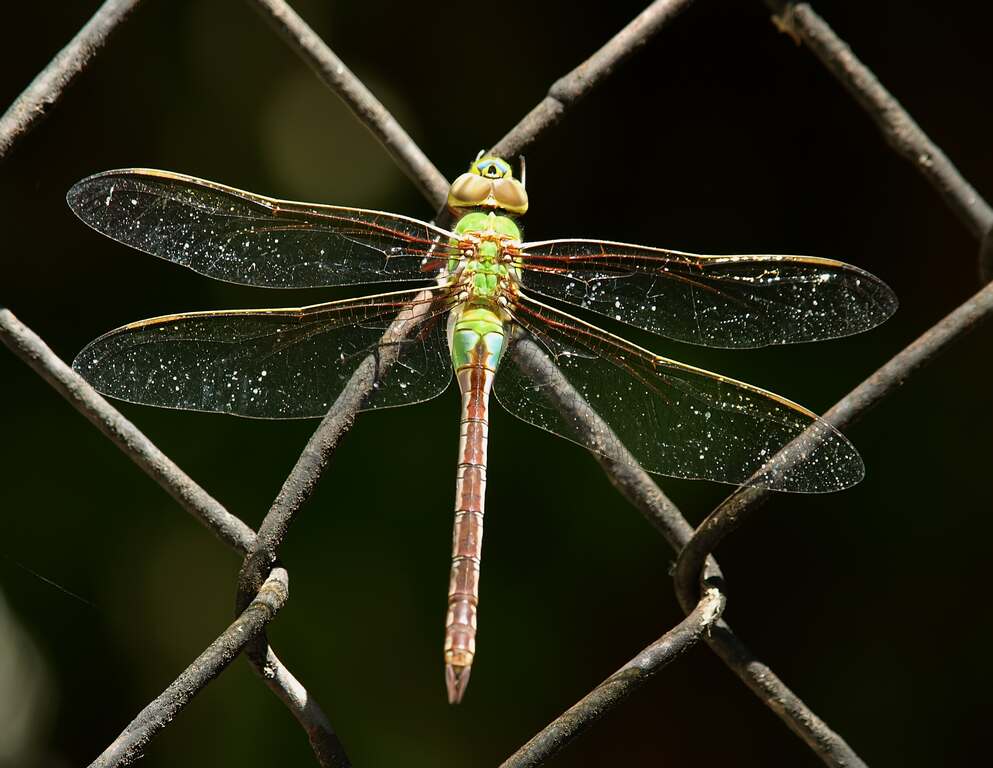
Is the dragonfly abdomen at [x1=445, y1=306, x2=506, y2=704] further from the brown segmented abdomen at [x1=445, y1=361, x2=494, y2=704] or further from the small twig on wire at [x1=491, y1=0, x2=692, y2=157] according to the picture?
the small twig on wire at [x1=491, y1=0, x2=692, y2=157]

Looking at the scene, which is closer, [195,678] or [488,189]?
[195,678]

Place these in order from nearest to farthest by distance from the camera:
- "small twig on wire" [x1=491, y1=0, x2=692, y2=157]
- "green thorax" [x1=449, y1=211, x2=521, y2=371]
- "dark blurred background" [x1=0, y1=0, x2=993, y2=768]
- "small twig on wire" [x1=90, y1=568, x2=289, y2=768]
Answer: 1. "small twig on wire" [x1=90, y1=568, x2=289, y2=768]
2. "small twig on wire" [x1=491, y1=0, x2=692, y2=157]
3. "green thorax" [x1=449, y1=211, x2=521, y2=371]
4. "dark blurred background" [x1=0, y1=0, x2=993, y2=768]

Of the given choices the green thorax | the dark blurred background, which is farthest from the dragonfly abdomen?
the dark blurred background

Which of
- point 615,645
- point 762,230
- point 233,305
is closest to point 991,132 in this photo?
point 762,230

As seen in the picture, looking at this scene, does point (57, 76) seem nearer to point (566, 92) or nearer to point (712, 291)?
point (566, 92)

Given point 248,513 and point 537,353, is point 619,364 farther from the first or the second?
point 248,513

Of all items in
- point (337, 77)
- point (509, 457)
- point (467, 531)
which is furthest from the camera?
point (509, 457)

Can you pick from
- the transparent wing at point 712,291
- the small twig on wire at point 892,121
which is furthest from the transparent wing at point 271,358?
the small twig on wire at point 892,121

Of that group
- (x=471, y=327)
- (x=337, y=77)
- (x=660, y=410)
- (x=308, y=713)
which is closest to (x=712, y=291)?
(x=660, y=410)
